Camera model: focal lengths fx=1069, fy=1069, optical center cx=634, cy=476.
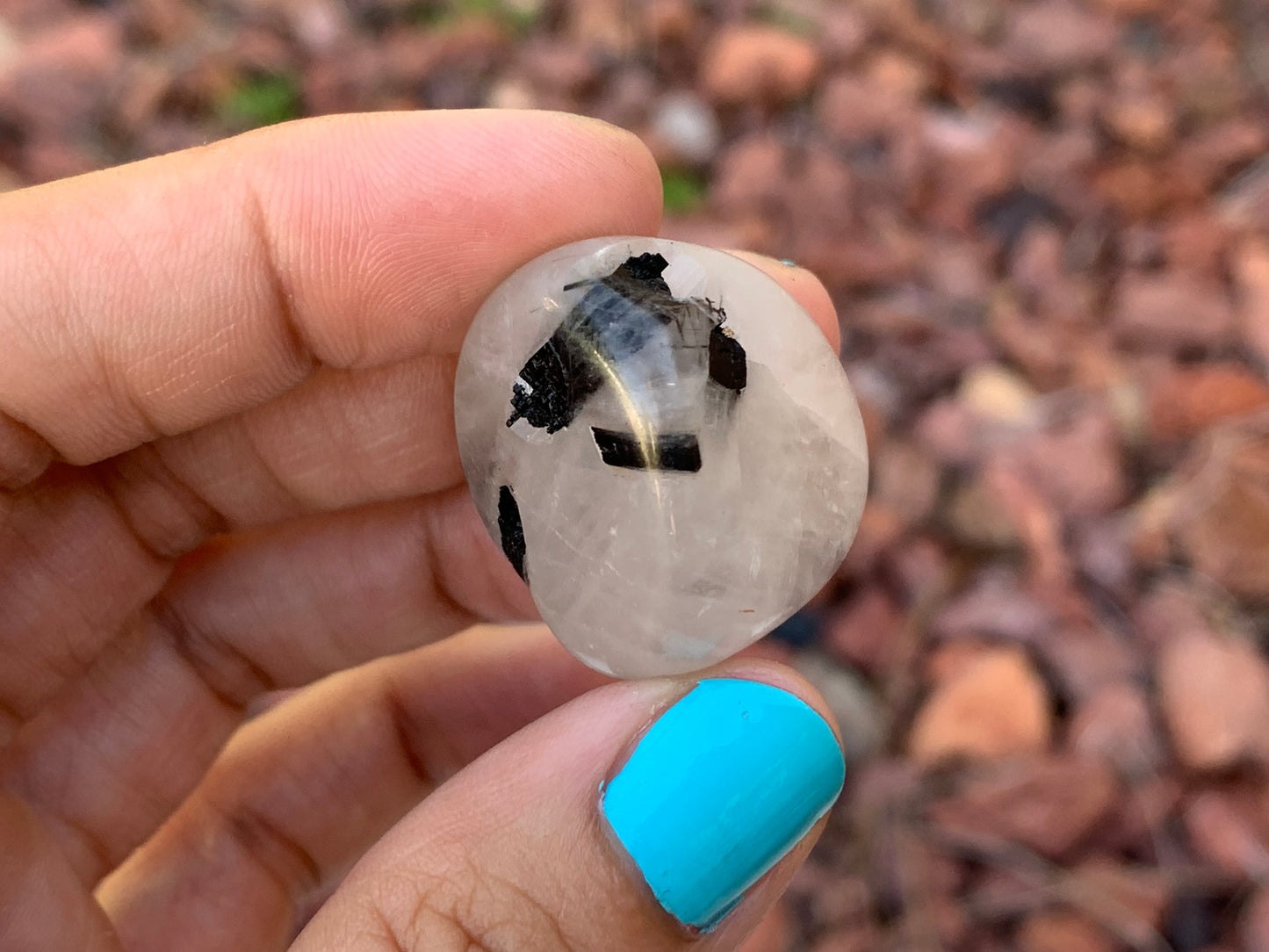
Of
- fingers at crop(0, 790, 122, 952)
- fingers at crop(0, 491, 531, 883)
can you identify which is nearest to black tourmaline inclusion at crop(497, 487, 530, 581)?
fingers at crop(0, 491, 531, 883)

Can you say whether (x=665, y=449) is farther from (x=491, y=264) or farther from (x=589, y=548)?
(x=491, y=264)

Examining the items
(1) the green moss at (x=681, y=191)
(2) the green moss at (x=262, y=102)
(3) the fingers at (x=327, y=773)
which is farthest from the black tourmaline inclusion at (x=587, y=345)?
(2) the green moss at (x=262, y=102)

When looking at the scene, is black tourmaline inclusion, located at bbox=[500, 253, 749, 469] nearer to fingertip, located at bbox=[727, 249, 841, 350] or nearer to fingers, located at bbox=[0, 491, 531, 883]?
fingertip, located at bbox=[727, 249, 841, 350]

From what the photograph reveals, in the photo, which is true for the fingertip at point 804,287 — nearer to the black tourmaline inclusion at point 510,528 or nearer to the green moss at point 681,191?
the black tourmaline inclusion at point 510,528

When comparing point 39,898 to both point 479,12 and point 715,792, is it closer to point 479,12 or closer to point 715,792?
point 715,792

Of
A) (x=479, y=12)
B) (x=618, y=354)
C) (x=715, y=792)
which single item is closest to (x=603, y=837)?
(x=715, y=792)
